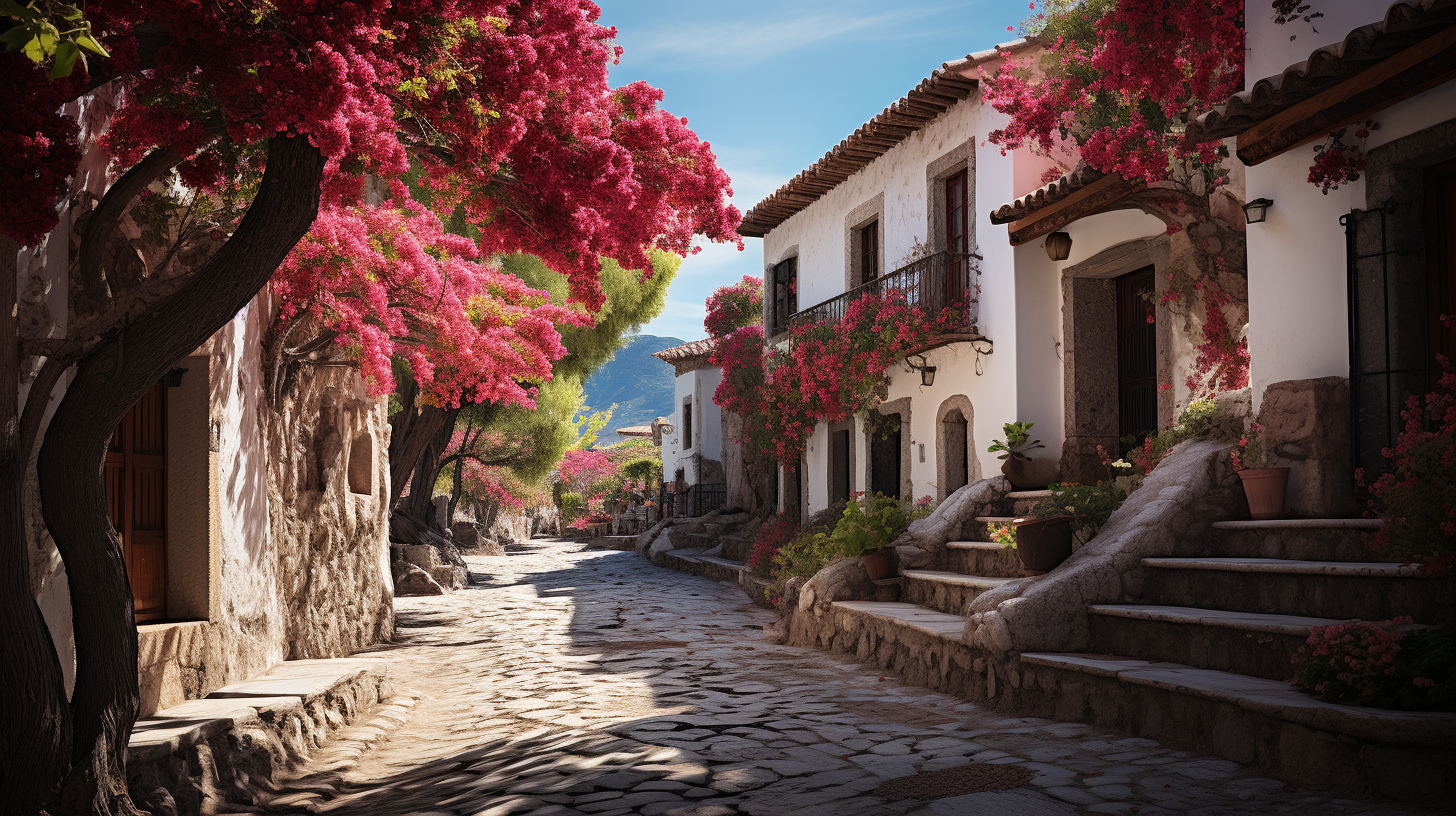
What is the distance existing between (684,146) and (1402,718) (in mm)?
4827

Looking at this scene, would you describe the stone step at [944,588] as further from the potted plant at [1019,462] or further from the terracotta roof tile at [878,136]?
the terracotta roof tile at [878,136]

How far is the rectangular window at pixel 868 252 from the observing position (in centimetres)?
1631

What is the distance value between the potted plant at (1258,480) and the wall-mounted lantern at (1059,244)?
4886 millimetres

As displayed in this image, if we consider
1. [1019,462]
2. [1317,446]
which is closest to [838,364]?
[1019,462]

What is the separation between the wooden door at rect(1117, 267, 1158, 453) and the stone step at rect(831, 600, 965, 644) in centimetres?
341

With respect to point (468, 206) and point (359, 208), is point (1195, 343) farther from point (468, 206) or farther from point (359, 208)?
point (359, 208)

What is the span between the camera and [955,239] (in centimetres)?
1378

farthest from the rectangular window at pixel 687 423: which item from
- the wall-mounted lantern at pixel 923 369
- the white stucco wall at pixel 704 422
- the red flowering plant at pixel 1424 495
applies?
the red flowering plant at pixel 1424 495

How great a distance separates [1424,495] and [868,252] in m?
12.1

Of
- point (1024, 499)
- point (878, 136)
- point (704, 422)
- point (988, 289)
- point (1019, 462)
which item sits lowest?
point (1024, 499)

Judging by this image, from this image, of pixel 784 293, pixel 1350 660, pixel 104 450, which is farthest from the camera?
pixel 784 293

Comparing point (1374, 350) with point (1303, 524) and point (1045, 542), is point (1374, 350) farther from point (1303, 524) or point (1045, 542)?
point (1045, 542)

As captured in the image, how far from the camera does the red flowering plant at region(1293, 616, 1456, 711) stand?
4.15 metres

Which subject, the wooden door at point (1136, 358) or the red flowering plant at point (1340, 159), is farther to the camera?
the wooden door at point (1136, 358)
